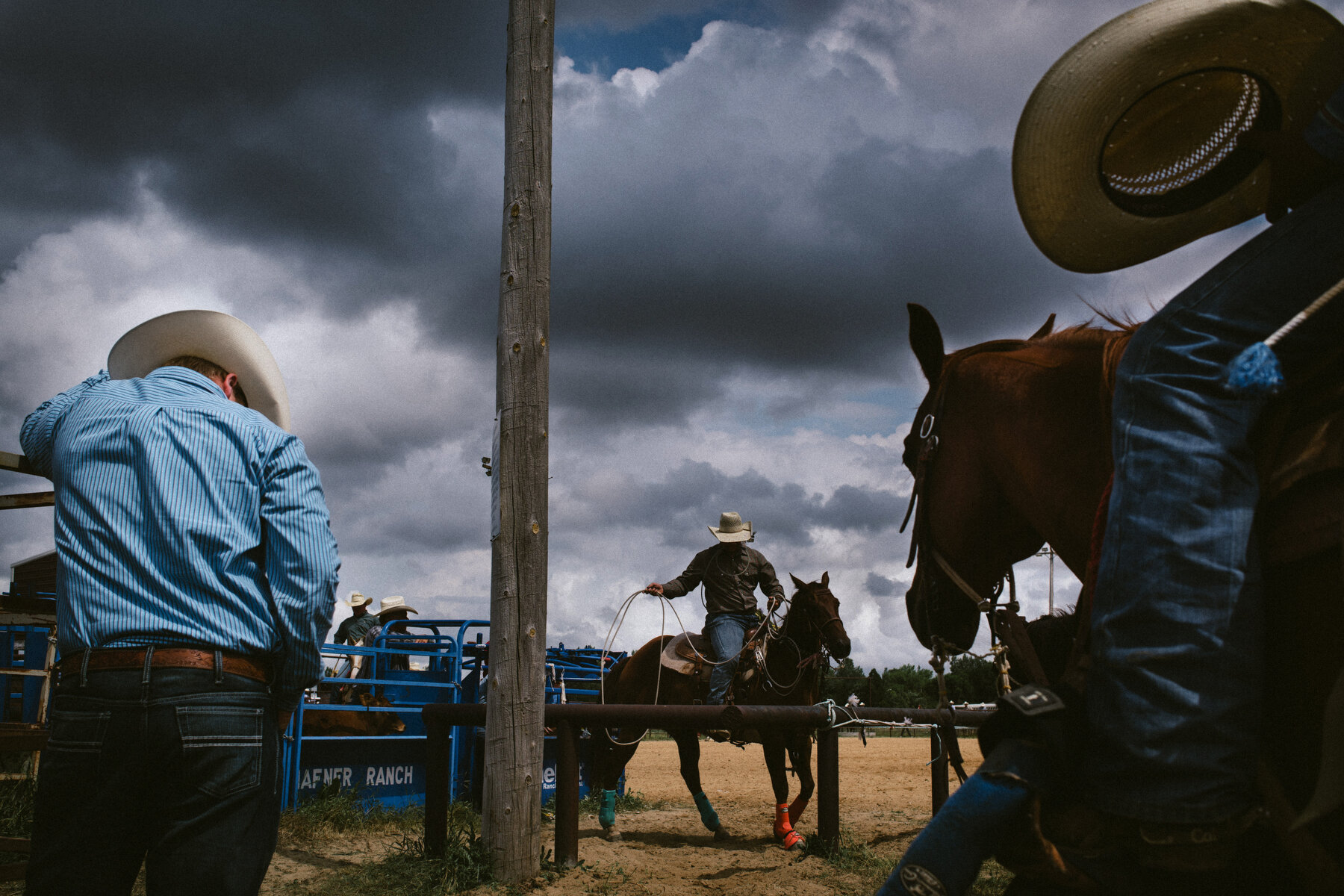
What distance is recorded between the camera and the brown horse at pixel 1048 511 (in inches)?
53.4

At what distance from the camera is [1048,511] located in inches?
75.1

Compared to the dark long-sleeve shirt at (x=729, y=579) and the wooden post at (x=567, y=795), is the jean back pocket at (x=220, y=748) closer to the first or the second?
the wooden post at (x=567, y=795)

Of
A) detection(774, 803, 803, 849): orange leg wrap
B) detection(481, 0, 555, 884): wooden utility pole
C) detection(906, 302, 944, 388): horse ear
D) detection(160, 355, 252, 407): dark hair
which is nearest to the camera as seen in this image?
detection(906, 302, 944, 388): horse ear

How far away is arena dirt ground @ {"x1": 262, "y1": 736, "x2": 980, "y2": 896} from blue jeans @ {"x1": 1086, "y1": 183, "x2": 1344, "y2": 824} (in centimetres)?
443

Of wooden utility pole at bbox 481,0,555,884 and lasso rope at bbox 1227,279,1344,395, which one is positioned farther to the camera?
wooden utility pole at bbox 481,0,555,884

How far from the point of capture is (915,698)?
7331cm

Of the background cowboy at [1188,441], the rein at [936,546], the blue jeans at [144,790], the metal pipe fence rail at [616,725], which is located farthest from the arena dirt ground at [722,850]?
the background cowboy at [1188,441]

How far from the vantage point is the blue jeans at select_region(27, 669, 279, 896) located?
6.77 feet

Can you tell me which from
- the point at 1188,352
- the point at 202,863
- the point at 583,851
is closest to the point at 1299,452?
the point at 1188,352

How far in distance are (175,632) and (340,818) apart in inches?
252

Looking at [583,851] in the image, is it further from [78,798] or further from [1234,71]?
[1234,71]

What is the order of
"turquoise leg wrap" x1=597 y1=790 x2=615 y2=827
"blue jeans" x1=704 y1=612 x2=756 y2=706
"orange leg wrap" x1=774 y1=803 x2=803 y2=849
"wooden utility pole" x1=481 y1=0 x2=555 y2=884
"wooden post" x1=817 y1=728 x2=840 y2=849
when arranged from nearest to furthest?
"wooden utility pole" x1=481 y1=0 x2=555 y2=884 → "wooden post" x1=817 y1=728 x2=840 y2=849 → "orange leg wrap" x1=774 y1=803 x2=803 y2=849 → "turquoise leg wrap" x1=597 y1=790 x2=615 y2=827 → "blue jeans" x1=704 y1=612 x2=756 y2=706

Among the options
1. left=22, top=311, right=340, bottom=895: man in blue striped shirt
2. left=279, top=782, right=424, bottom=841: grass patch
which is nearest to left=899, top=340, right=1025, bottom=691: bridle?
left=22, top=311, right=340, bottom=895: man in blue striped shirt

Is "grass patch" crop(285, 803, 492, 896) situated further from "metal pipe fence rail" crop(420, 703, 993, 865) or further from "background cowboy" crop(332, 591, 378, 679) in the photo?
"background cowboy" crop(332, 591, 378, 679)
